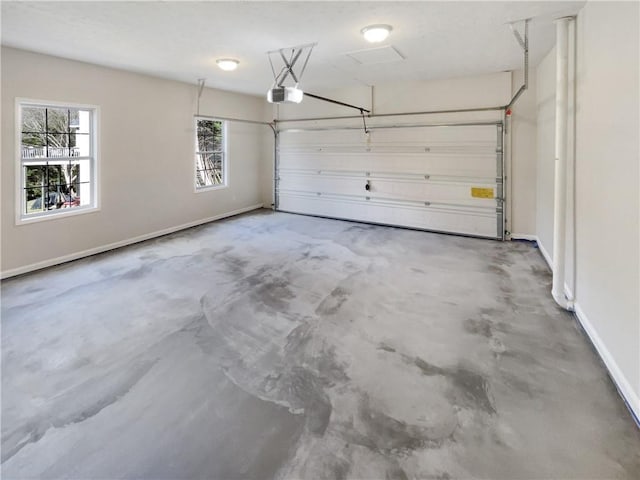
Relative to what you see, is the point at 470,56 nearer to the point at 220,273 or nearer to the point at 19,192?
the point at 220,273

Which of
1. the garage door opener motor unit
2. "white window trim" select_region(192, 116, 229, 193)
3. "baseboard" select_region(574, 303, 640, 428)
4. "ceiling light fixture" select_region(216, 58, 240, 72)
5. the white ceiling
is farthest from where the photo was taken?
"white window trim" select_region(192, 116, 229, 193)

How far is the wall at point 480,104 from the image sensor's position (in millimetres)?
5855

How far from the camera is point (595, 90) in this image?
279cm

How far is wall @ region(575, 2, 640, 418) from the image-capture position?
6.99ft

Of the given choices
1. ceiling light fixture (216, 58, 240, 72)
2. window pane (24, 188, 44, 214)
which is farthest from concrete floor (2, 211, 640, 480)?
ceiling light fixture (216, 58, 240, 72)

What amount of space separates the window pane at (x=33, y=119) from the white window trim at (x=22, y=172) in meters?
0.15

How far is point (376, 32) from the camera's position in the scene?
364cm

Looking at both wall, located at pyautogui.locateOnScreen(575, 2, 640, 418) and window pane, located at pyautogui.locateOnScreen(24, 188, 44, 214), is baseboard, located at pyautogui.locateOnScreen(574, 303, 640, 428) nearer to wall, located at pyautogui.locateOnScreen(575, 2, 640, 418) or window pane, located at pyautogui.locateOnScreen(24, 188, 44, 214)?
wall, located at pyautogui.locateOnScreen(575, 2, 640, 418)

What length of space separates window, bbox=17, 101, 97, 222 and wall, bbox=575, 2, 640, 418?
18.7 feet

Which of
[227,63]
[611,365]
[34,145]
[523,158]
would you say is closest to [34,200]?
[34,145]

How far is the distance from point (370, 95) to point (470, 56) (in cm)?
254

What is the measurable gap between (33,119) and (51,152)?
421 millimetres

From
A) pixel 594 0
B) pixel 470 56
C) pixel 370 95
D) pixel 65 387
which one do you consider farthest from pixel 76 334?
pixel 370 95

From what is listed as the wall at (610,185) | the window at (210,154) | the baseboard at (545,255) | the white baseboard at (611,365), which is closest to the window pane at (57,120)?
the window at (210,154)
